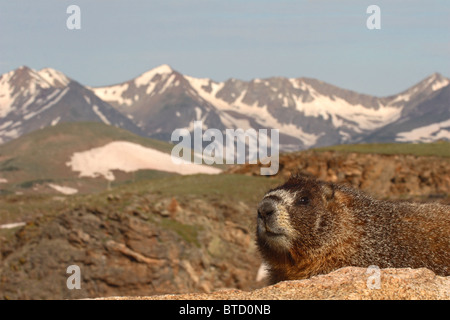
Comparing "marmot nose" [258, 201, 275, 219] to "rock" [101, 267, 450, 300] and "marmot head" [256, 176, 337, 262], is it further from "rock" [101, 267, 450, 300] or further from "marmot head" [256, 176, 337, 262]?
"rock" [101, 267, 450, 300]

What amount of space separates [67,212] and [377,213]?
26247 millimetres

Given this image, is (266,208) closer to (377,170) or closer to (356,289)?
(356,289)

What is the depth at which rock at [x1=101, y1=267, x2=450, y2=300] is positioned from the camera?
27.8 feet

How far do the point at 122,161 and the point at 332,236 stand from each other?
133m

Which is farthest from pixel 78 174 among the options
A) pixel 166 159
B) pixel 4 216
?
pixel 4 216

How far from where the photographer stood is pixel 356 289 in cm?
862

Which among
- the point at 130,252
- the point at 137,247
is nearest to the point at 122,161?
the point at 137,247

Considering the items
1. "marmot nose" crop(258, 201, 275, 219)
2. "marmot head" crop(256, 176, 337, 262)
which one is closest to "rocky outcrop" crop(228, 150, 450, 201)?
"marmot head" crop(256, 176, 337, 262)

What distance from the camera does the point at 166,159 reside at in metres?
152

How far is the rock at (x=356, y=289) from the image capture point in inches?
333

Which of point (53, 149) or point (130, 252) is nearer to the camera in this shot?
point (130, 252)

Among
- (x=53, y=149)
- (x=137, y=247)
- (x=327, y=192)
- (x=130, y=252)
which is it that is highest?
(x=327, y=192)

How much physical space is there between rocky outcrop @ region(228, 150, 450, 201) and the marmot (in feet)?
110
